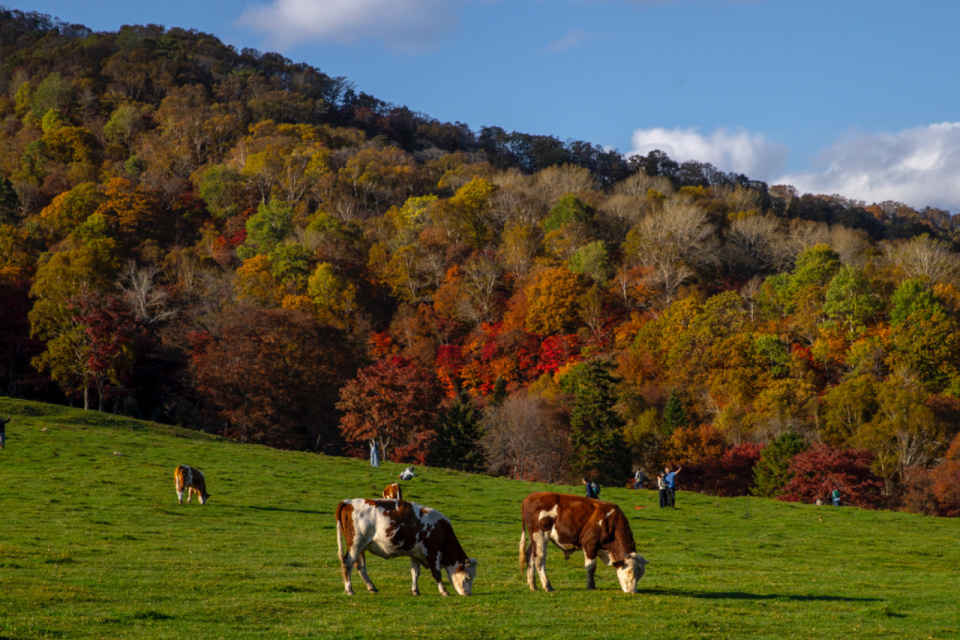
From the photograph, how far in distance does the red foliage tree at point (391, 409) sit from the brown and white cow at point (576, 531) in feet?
146

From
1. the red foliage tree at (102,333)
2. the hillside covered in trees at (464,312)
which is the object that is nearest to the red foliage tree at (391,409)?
the hillside covered in trees at (464,312)

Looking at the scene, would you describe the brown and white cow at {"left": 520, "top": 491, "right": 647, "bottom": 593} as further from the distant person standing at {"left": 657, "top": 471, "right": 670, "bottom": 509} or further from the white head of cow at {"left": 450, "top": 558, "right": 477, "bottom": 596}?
the distant person standing at {"left": 657, "top": 471, "right": 670, "bottom": 509}

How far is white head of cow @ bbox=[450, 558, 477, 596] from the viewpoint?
593 inches

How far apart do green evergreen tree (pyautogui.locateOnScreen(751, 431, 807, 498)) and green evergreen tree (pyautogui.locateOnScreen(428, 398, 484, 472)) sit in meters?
20.5

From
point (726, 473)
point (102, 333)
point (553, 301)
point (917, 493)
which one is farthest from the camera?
point (553, 301)

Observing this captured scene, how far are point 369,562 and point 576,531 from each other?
616 centimetres

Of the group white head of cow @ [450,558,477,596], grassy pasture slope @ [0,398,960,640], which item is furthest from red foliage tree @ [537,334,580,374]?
white head of cow @ [450,558,477,596]

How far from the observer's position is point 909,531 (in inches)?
1382

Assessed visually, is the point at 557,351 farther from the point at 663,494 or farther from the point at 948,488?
the point at 663,494

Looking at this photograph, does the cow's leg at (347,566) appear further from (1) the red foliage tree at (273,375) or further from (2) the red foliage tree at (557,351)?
(2) the red foliage tree at (557,351)

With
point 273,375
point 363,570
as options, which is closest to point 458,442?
point 273,375

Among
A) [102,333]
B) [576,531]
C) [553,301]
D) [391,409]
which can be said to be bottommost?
[576,531]

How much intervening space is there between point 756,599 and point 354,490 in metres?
22.2

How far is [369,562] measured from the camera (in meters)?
19.9
